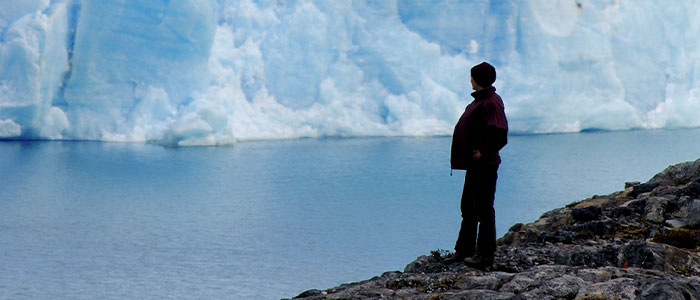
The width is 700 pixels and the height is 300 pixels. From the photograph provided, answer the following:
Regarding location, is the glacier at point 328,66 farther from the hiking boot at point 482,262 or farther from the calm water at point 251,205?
the hiking boot at point 482,262

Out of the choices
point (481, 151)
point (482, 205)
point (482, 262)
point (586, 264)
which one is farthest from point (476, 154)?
point (586, 264)

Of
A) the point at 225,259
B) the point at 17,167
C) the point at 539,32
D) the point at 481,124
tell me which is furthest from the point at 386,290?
the point at 539,32

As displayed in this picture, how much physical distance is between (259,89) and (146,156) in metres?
3.26

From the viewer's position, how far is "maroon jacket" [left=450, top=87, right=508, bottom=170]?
362cm

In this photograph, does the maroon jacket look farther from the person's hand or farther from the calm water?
the calm water

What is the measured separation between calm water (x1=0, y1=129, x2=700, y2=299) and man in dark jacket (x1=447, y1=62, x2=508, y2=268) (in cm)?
467

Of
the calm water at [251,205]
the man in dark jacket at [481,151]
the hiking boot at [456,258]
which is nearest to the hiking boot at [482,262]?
the man in dark jacket at [481,151]

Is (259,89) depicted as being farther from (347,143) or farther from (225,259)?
(225,259)

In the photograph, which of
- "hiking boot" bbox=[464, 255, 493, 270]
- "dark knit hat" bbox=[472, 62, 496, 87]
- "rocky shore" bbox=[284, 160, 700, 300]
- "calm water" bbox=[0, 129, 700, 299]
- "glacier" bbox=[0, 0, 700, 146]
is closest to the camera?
"rocky shore" bbox=[284, 160, 700, 300]

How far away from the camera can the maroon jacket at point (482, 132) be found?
142 inches

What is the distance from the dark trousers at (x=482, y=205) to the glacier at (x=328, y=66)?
14882 millimetres

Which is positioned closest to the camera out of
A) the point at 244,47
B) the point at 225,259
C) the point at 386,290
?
the point at 386,290

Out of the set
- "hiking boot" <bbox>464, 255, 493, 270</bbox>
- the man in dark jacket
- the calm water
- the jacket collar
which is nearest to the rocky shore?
"hiking boot" <bbox>464, 255, 493, 270</bbox>

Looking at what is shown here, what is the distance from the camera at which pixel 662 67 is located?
21672 millimetres
